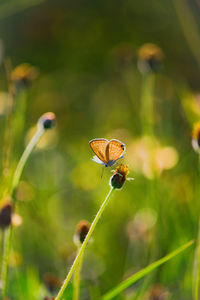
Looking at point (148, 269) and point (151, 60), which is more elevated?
point (151, 60)

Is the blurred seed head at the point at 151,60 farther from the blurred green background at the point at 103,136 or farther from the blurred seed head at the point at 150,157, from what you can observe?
the blurred seed head at the point at 150,157

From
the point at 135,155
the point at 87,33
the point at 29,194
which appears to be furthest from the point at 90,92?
the point at 29,194

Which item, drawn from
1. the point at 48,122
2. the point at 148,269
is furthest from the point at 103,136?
the point at 148,269

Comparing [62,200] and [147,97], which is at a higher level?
[147,97]

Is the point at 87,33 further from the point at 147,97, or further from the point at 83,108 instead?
the point at 147,97

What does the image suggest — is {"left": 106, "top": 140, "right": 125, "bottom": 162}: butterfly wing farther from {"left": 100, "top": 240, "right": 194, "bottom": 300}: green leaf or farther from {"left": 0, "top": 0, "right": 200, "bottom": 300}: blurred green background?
{"left": 0, "top": 0, "right": 200, "bottom": 300}: blurred green background

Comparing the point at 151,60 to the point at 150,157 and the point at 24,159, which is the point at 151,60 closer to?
the point at 150,157

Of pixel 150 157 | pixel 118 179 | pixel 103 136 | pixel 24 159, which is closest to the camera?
pixel 118 179

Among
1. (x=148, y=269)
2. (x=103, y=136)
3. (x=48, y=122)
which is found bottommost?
(x=148, y=269)
